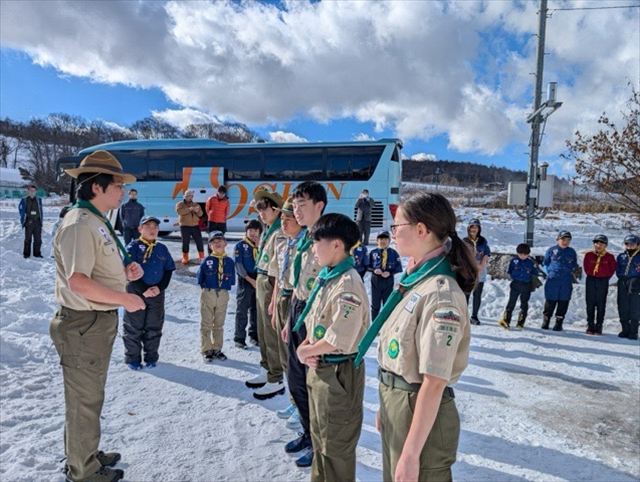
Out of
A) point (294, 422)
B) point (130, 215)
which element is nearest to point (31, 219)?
point (130, 215)

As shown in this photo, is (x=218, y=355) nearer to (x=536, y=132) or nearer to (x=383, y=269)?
(x=383, y=269)

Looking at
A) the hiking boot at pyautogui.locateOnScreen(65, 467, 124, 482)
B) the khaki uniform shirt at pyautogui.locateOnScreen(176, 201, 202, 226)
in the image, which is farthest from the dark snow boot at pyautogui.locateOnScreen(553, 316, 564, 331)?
the khaki uniform shirt at pyautogui.locateOnScreen(176, 201, 202, 226)

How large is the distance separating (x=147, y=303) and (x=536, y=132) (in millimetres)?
10419

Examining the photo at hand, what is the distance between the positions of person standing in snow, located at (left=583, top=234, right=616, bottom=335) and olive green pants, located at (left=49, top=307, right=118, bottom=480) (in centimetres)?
748

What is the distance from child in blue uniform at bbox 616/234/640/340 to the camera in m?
6.71

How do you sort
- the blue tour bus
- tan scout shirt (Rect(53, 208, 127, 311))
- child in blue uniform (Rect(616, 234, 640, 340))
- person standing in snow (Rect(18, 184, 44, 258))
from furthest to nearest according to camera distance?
the blue tour bus < person standing in snow (Rect(18, 184, 44, 258)) < child in blue uniform (Rect(616, 234, 640, 340)) < tan scout shirt (Rect(53, 208, 127, 311))

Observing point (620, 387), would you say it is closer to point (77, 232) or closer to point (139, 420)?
point (139, 420)

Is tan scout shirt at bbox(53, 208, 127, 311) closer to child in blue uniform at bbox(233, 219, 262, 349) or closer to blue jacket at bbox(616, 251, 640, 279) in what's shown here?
child in blue uniform at bbox(233, 219, 262, 349)

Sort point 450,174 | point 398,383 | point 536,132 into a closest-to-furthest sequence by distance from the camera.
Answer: point 398,383, point 536,132, point 450,174

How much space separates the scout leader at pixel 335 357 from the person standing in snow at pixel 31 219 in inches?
424

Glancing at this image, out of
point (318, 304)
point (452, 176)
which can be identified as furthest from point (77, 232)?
point (452, 176)

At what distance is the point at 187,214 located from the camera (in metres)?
10.2

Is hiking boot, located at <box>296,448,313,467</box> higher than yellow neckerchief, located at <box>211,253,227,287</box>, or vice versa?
yellow neckerchief, located at <box>211,253,227,287</box>

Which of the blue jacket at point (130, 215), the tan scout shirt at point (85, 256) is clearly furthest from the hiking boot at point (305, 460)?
the blue jacket at point (130, 215)
